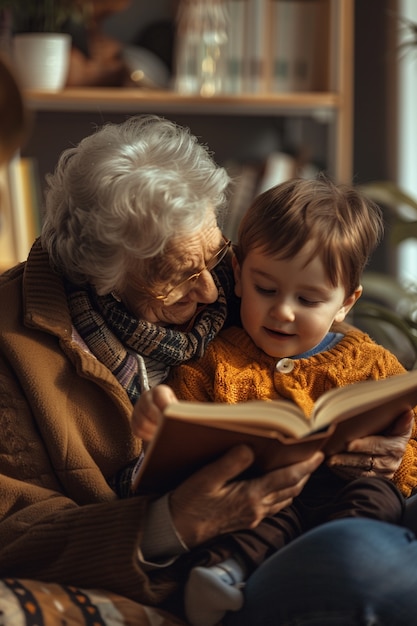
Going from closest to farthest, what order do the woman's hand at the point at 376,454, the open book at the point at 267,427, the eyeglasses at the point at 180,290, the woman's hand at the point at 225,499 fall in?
the open book at the point at 267,427
the woman's hand at the point at 225,499
the woman's hand at the point at 376,454
the eyeglasses at the point at 180,290

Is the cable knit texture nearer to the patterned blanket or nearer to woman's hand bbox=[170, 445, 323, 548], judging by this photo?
woman's hand bbox=[170, 445, 323, 548]

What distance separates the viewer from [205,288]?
1.58 m

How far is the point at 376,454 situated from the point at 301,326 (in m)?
0.22

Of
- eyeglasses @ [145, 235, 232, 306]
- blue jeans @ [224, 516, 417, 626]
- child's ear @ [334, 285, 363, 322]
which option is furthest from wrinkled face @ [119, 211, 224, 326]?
blue jeans @ [224, 516, 417, 626]

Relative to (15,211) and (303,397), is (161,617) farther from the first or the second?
(15,211)

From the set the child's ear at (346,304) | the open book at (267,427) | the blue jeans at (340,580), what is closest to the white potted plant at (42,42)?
the child's ear at (346,304)

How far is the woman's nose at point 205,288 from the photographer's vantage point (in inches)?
62.3

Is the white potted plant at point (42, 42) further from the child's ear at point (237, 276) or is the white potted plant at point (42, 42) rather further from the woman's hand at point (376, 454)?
the woman's hand at point (376, 454)

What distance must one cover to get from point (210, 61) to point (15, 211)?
2.56 feet

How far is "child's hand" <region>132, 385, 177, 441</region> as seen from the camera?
4.29ft

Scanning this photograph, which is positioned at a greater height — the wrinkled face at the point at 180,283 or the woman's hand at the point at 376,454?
the wrinkled face at the point at 180,283

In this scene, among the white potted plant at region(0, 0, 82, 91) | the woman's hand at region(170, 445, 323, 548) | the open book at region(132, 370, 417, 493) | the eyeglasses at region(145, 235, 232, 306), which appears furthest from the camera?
the white potted plant at region(0, 0, 82, 91)

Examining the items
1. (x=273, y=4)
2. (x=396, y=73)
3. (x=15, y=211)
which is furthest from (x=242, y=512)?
(x=396, y=73)

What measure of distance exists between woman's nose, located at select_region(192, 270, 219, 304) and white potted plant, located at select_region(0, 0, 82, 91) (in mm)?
1701
